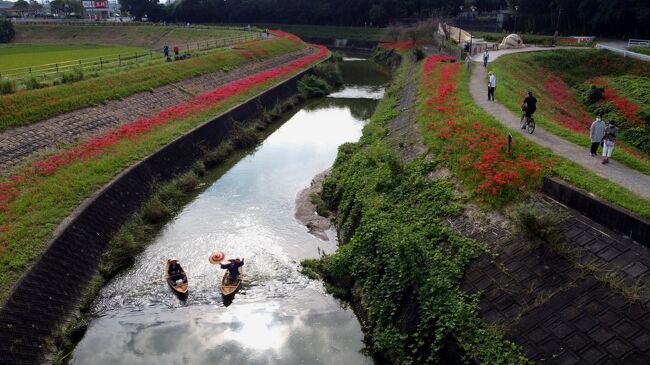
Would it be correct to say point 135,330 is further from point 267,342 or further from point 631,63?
point 631,63

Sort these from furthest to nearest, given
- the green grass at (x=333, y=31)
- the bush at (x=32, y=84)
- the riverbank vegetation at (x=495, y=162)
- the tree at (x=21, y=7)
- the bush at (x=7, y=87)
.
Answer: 1. the tree at (x=21, y=7)
2. the green grass at (x=333, y=31)
3. the bush at (x=32, y=84)
4. the bush at (x=7, y=87)
5. the riverbank vegetation at (x=495, y=162)

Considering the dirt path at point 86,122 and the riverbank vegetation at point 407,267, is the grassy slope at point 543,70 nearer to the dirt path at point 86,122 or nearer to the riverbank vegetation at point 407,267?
the riverbank vegetation at point 407,267

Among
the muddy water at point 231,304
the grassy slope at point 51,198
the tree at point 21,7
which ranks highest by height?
the tree at point 21,7

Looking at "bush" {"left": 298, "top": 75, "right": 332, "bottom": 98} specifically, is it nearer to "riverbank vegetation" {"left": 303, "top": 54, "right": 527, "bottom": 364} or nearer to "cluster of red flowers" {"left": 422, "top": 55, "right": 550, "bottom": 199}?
"cluster of red flowers" {"left": 422, "top": 55, "right": 550, "bottom": 199}

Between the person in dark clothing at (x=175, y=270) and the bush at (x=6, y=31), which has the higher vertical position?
the bush at (x=6, y=31)

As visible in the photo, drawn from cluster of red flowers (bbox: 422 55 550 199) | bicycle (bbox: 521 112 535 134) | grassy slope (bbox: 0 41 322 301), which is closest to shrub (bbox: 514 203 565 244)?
cluster of red flowers (bbox: 422 55 550 199)

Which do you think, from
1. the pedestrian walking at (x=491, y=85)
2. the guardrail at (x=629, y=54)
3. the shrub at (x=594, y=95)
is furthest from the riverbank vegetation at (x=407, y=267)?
the guardrail at (x=629, y=54)
